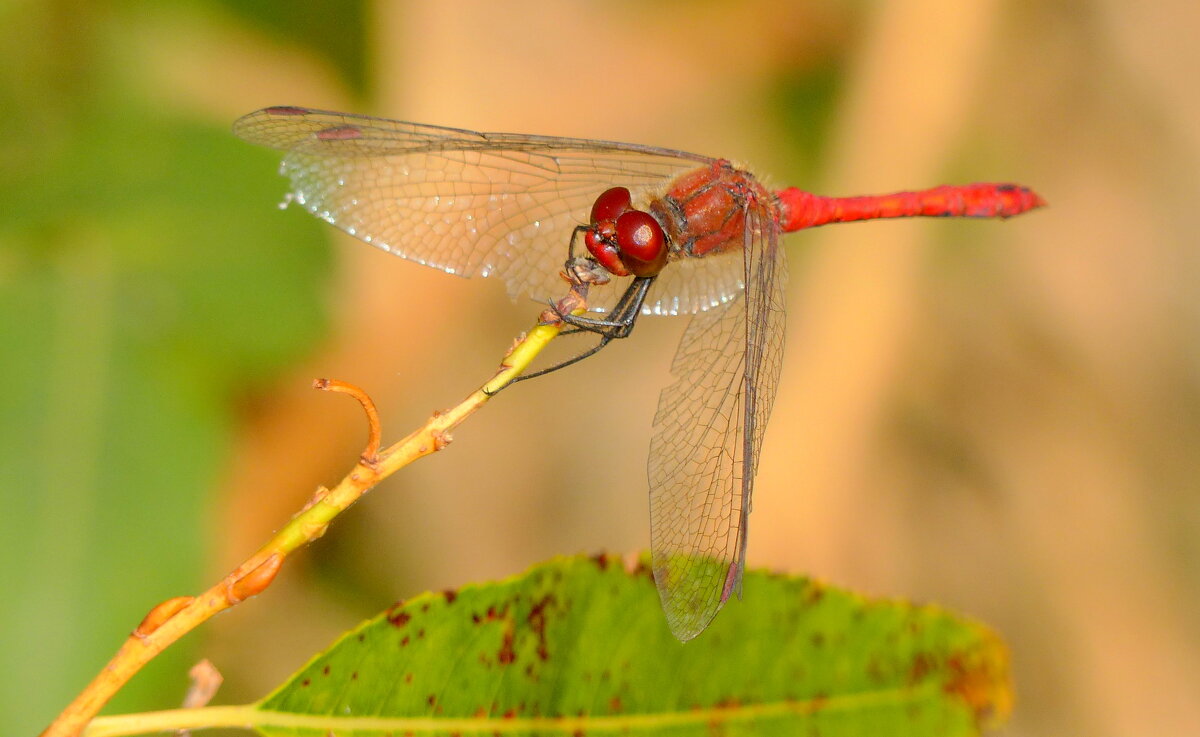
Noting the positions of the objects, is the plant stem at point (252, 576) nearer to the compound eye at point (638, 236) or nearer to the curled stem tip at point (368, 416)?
the curled stem tip at point (368, 416)

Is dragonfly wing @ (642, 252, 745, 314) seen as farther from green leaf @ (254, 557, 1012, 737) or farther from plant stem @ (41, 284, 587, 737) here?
plant stem @ (41, 284, 587, 737)

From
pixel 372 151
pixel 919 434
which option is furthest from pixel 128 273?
pixel 919 434

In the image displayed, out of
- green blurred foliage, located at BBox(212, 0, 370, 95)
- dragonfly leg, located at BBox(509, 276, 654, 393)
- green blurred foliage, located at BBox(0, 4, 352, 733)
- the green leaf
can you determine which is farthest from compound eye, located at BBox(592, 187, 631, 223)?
green blurred foliage, located at BBox(212, 0, 370, 95)

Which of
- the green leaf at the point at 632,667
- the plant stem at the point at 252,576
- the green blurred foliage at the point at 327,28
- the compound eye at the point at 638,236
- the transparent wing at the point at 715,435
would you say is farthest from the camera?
the green blurred foliage at the point at 327,28

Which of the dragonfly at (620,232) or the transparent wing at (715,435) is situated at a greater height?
the dragonfly at (620,232)

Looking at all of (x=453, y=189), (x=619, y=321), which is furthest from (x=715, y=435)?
(x=453, y=189)

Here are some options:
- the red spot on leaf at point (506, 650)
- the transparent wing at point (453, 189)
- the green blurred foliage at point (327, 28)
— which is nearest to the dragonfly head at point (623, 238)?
the transparent wing at point (453, 189)

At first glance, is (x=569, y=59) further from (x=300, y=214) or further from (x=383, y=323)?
(x=300, y=214)
